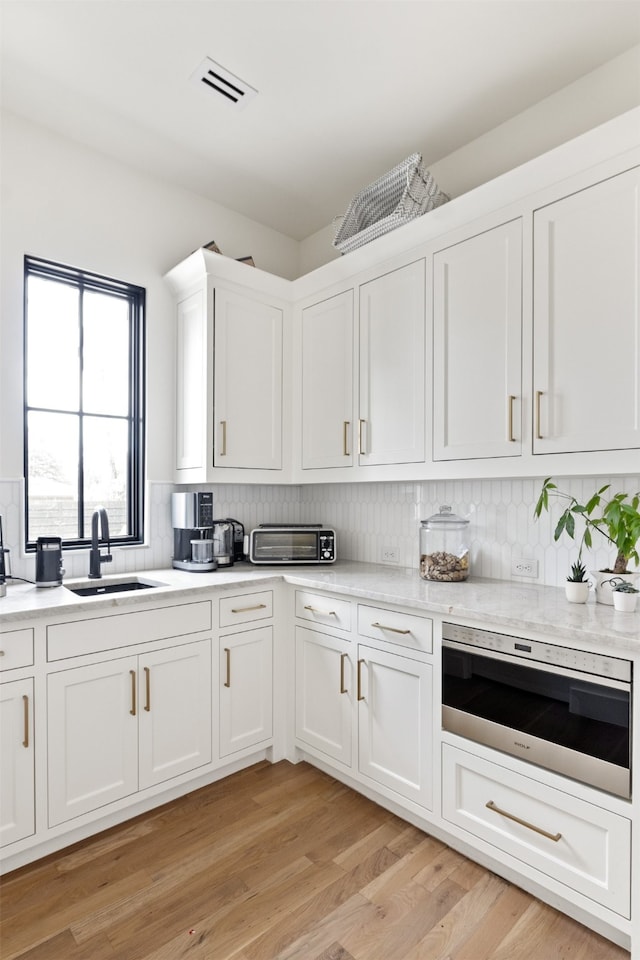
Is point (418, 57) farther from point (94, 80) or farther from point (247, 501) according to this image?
point (247, 501)

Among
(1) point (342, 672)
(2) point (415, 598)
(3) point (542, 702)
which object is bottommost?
(1) point (342, 672)

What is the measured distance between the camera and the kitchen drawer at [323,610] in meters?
2.29

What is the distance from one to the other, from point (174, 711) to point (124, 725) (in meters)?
0.21

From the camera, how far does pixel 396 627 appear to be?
2.06m

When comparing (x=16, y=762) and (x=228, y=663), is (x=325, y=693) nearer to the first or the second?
(x=228, y=663)

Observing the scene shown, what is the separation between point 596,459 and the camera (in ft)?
5.87

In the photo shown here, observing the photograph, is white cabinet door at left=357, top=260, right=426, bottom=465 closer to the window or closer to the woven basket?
the woven basket

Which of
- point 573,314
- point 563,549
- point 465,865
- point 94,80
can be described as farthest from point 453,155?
point 465,865

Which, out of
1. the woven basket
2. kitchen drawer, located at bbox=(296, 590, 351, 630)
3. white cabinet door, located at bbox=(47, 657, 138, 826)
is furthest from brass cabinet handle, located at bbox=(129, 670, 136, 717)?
the woven basket

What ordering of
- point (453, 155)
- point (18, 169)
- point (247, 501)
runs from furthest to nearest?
point (247, 501) < point (453, 155) < point (18, 169)

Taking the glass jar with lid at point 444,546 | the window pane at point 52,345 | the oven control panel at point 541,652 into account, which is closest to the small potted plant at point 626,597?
the oven control panel at point 541,652

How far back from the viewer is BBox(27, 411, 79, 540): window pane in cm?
245

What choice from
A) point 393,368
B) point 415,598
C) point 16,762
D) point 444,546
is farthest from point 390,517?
point 16,762

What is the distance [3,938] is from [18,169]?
2898 mm
